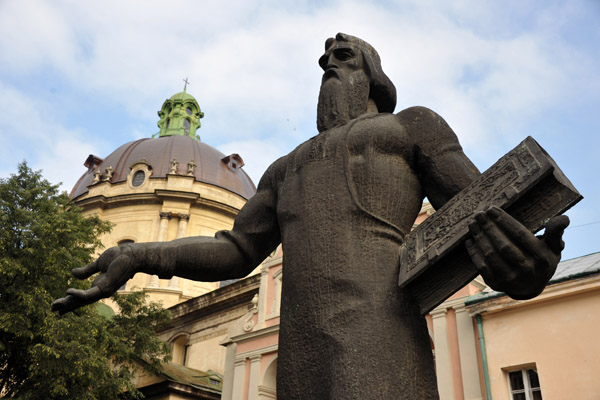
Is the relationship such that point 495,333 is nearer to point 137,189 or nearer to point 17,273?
point 17,273

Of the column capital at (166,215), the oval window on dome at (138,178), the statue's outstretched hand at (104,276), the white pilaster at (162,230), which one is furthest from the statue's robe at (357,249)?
the oval window on dome at (138,178)

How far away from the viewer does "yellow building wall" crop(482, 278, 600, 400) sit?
43.9ft

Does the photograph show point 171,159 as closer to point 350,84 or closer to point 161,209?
point 161,209

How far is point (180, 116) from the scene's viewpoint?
5594 centimetres

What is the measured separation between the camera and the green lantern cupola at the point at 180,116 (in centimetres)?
5525

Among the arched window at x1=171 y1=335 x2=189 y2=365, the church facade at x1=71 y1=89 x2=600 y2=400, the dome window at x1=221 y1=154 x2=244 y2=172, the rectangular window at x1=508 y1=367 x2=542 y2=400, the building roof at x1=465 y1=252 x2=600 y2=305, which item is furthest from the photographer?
the dome window at x1=221 y1=154 x2=244 y2=172

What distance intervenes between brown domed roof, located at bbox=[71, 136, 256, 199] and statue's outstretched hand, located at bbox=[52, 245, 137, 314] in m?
39.4

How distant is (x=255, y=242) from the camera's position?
→ 132 inches

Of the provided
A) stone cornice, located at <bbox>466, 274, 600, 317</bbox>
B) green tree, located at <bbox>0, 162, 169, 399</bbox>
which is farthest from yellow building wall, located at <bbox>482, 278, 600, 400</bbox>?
green tree, located at <bbox>0, 162, 169, 399</bbox>

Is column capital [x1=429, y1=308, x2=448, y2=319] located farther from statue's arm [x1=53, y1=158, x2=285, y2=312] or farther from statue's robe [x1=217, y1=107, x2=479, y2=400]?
statue's robe [x1=217, y1=107, x2=479, y2=400]

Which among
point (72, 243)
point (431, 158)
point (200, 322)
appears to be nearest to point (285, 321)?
point (431, 158)

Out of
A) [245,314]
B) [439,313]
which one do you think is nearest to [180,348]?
[245,314]

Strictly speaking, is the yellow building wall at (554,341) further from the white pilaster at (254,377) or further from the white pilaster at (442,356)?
the white pilaster at (254,377)

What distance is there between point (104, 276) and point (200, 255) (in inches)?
18.3
